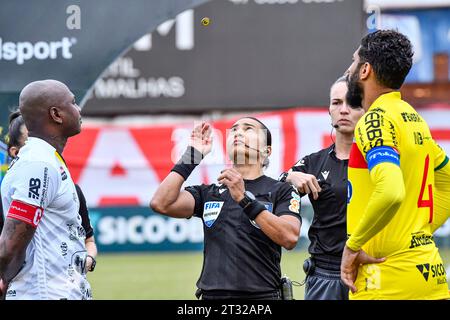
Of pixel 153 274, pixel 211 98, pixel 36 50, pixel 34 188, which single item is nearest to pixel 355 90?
pixel 34 188

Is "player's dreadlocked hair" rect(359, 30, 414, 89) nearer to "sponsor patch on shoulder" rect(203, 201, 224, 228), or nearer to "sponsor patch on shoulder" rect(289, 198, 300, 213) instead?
"sponsor patch on shoulder" rect(289, 198, 300, 213)

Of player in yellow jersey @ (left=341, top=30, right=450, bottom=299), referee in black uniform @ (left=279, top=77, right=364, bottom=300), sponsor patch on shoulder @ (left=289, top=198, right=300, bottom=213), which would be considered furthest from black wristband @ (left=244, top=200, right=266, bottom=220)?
referee in black uniform @ (left=279, top=77, right=364, bottom=300)

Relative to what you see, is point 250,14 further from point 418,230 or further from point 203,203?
point 418,230

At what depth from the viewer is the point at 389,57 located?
14.9ft

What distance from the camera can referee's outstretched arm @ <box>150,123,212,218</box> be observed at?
529cm

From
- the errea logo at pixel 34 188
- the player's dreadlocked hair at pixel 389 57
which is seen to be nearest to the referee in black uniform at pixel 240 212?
the player's dreadlocked hair at pixel 389 57

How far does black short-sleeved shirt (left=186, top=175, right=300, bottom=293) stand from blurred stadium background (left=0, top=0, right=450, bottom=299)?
7.89 meters

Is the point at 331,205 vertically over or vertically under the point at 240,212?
over

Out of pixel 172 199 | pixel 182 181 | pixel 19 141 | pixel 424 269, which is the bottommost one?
pixel 424 269

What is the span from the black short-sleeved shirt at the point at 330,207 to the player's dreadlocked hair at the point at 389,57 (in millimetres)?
1335

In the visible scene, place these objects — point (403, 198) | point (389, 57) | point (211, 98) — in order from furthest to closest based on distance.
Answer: point (211, 98) → point (389, 57) → point (403, 198)

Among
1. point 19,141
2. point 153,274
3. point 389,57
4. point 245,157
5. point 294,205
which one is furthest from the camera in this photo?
point 153,274

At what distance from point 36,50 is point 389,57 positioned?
2285 millimetres

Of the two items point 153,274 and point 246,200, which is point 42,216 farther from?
point 153,274
